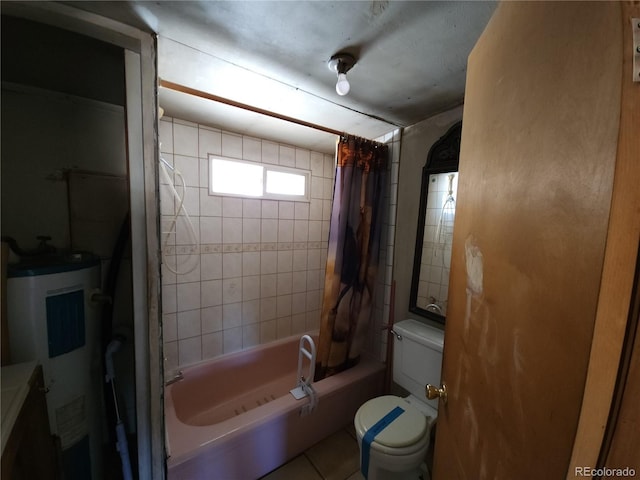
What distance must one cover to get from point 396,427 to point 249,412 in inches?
31.9

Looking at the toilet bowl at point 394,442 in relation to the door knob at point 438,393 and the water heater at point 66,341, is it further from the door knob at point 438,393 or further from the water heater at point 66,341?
the water heater at point 66,341

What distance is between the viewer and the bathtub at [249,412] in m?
1.15

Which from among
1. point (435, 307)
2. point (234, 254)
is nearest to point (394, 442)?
point (435, 307)

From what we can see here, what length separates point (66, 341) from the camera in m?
0.98

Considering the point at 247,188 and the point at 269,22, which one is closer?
the point at 269,22

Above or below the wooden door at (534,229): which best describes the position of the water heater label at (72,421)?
below

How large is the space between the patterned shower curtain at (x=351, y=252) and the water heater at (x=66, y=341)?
122cm

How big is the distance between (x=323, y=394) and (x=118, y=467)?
1.21 m

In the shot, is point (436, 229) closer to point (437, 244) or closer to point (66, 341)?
point (437, 244)

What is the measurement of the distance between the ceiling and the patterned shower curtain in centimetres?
31

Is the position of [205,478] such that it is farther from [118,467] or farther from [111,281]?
[111,281]

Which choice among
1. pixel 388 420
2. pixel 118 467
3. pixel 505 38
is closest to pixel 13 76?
pixel 505 38

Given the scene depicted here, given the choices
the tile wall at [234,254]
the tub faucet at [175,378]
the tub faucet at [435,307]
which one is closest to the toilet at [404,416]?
the tub faucet at [435,307]

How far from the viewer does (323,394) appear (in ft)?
4.95
